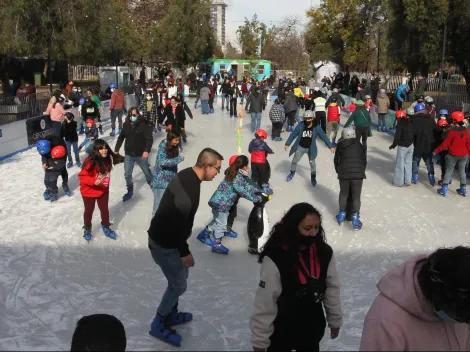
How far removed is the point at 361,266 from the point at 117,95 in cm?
1087

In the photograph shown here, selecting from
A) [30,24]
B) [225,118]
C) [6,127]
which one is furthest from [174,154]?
[30,24]

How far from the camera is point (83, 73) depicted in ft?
151

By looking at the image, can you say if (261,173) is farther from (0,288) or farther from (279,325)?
(279,325)

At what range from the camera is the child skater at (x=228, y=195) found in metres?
6.00

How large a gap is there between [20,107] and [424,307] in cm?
1430

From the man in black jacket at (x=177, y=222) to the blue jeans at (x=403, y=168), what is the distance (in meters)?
6.47

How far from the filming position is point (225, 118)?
20.6 metres

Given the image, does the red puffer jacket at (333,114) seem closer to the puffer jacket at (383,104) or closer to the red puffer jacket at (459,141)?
the puffer jacket at (383,104)

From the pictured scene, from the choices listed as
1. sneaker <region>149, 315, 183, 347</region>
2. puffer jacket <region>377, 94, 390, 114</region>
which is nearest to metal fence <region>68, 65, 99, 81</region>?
puffer jacket <region>377, 94, 390, 114</region>

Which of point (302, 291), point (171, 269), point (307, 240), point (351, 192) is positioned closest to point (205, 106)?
point (351, 192)

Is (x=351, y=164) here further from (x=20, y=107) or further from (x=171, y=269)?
(x=20, y=107)

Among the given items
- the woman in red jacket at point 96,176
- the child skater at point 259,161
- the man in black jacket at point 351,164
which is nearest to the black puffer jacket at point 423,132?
the man in black jacket at point 351,164

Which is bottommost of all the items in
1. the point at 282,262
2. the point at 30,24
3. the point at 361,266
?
the point at 361,266

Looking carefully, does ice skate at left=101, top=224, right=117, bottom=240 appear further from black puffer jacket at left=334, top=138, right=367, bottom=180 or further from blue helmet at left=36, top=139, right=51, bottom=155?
black puffer jacket at left=334, top=138, right=367, bottom=180
